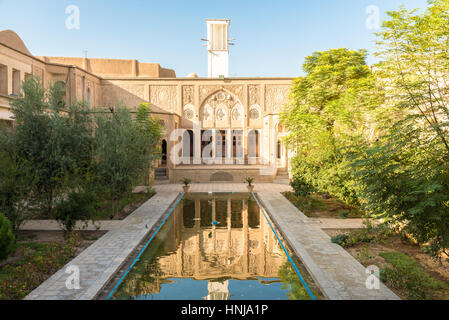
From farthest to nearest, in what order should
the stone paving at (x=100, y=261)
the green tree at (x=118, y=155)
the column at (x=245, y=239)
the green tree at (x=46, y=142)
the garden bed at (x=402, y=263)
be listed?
the green tree at (x=118, y=155) → the green tree at (x=46, y=142) → the column at (x=245, y=239) → the garden bed at (x=402, y=263) → the stone paving at (x=100, y=261)

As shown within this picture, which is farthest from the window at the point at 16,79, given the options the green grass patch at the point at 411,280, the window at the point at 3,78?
the green grass patch at the point at 411,280

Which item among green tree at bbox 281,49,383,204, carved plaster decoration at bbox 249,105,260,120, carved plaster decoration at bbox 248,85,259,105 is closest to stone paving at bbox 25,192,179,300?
green tree at bbox 281,49,383,204

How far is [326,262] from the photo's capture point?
709cm

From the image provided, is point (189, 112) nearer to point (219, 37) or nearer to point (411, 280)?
point (219, 37)

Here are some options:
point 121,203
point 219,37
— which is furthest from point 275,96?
point 121,203

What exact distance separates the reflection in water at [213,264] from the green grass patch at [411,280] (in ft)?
5.08

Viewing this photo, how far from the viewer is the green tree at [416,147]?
552 centimetres

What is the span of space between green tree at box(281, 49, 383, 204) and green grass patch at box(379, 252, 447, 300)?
3.65 metres

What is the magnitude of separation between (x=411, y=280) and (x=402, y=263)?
41.1 inches

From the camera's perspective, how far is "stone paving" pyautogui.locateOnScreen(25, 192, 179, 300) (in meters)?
5.50

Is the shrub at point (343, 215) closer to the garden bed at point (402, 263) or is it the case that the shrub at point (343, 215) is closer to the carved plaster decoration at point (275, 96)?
the garden bed at point (402, 263)

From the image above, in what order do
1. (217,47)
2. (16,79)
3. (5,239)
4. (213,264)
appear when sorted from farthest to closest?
1. (217,47)
2. (16,79)
3. (213,264)
4. (5,239)
